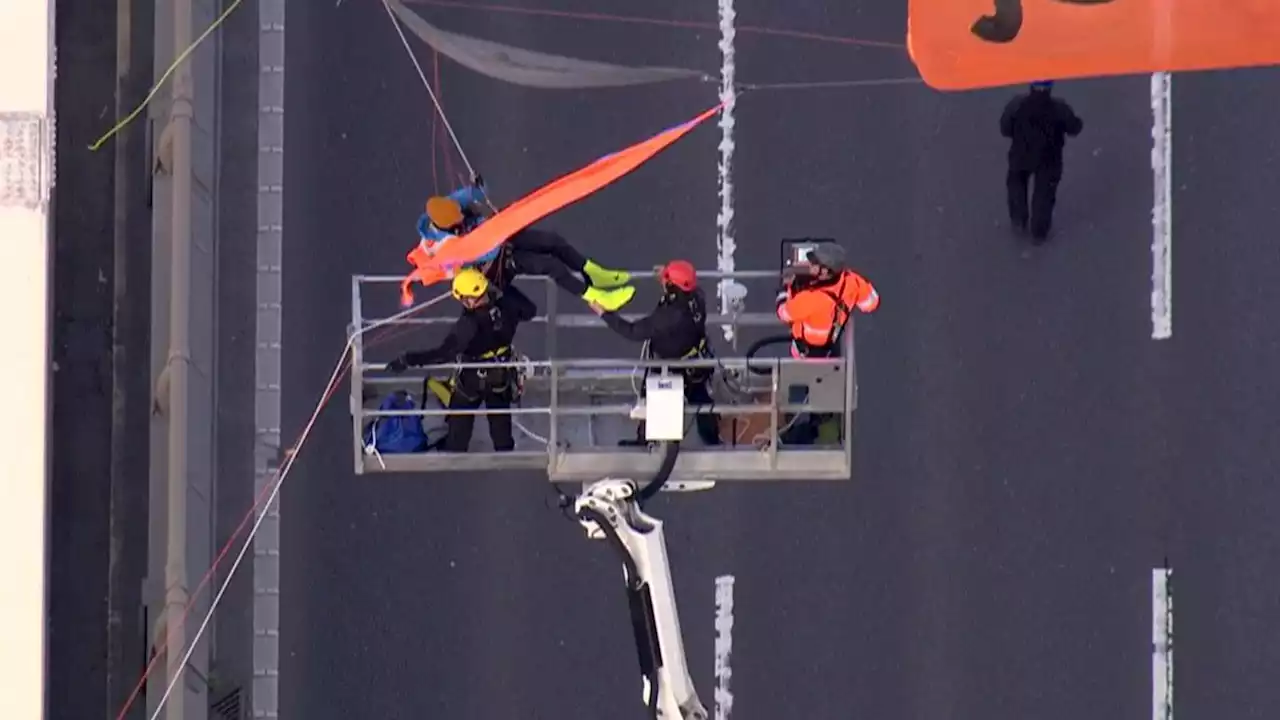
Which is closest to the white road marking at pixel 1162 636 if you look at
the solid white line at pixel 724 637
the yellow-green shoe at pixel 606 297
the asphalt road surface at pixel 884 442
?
the asphalt road surface at pixel 884 442

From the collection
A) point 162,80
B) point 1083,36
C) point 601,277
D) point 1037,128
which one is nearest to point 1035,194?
point 1037,128

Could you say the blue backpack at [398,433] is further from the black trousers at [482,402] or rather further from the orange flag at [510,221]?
the orange flag at [510,221]

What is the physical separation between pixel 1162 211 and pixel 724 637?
18.1 ft

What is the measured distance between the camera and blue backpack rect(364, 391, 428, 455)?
35.2ft

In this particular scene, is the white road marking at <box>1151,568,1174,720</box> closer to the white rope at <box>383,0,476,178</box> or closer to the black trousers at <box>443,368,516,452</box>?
the black trousers at <box>443,368,516,452</box>

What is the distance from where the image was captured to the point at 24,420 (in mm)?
10453

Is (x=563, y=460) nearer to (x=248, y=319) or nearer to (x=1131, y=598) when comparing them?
(x=248, y=319)

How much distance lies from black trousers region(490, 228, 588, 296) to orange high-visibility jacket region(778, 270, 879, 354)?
1525 mm

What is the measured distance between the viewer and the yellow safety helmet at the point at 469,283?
1033 centimetres

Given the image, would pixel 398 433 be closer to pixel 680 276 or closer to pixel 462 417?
pixel 462 417

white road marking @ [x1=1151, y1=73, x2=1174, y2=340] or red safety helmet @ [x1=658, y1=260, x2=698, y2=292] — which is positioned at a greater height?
white road marking @ [x1=1151, y1=73, x2=1174, y2=340]

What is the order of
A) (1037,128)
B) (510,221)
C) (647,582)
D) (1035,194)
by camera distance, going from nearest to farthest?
1. (647,582)
2. (510,221)
3. (1037,128)
4. (1035,194)

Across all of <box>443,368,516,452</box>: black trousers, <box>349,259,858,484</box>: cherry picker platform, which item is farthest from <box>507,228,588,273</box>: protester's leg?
<box>443,368,516,452</box>: black trousers

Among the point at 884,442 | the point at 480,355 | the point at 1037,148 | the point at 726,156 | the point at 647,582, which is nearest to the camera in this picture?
the point at 647,582
